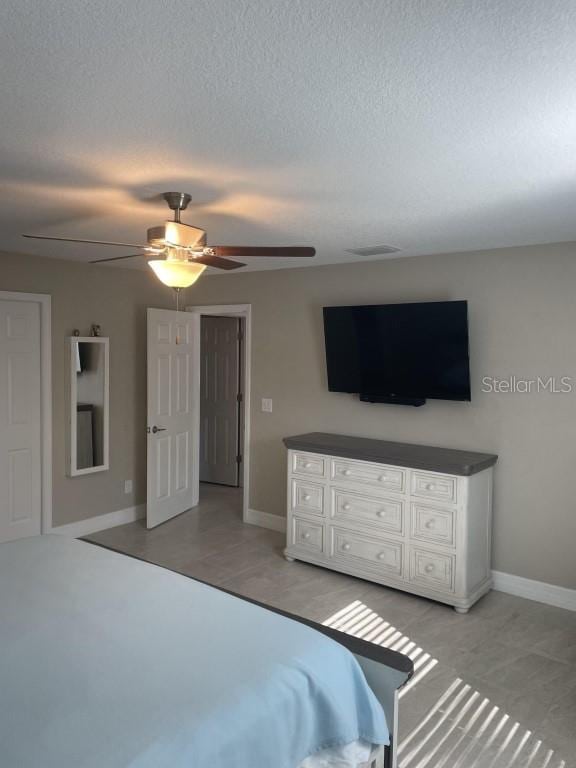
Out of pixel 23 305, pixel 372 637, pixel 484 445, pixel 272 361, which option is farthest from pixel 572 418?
pixel 23 305

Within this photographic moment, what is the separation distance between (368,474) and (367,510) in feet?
0.85

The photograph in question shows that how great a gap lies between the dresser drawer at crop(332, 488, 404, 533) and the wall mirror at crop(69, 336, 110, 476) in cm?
219

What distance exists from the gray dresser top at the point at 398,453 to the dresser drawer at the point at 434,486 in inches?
2.4

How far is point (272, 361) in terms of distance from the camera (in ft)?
17.6

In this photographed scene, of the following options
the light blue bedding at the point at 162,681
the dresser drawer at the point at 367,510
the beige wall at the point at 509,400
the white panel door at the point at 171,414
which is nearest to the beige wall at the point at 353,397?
the beige wall at the point at 509,400

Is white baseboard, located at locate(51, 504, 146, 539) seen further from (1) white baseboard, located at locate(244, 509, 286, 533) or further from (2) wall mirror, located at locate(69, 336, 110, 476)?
(1) white baseboard, located at locate(244, 509, 286, 533)

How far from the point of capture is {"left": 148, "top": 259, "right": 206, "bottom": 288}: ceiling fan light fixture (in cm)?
271

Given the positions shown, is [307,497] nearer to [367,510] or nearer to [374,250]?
[367,510]

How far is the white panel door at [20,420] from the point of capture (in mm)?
4574

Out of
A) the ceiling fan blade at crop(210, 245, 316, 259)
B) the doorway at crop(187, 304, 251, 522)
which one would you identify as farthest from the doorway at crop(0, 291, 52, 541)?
the ceiling fan blade at crop(210, 245, 316, 259)

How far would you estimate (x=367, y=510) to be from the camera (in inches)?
166

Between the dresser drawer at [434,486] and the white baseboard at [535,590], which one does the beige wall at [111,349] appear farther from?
the white baseboard at [535,590]

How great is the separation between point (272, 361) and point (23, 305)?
6.89ft

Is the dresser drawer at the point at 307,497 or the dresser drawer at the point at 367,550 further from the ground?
the dresser drawer at the point at 307,497
